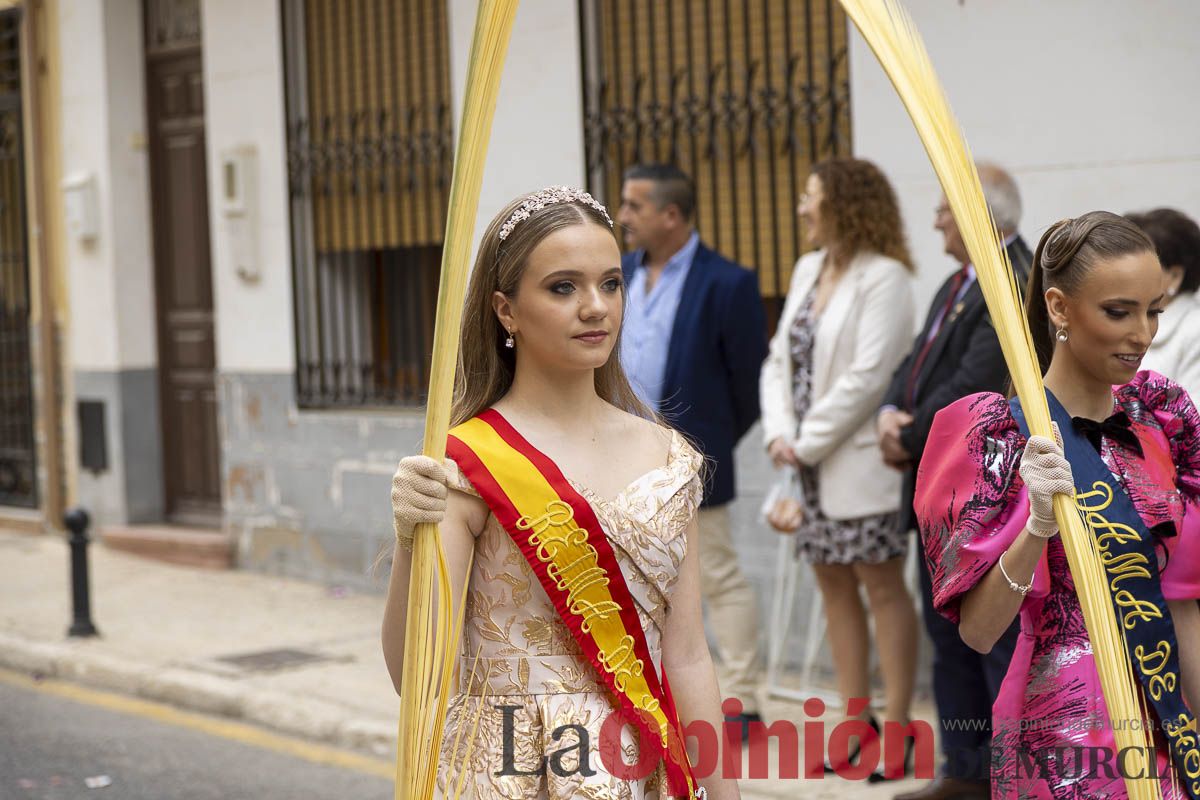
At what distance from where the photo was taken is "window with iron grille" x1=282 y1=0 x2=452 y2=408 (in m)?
9.11

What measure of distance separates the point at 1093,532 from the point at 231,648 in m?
5.97

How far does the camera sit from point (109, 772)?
6.15 m

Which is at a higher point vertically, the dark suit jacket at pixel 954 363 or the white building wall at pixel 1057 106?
the white building wall at pixel 1057 106

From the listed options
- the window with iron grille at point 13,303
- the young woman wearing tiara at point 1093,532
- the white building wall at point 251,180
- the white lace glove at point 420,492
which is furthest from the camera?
the window with iron grille at point 13,303

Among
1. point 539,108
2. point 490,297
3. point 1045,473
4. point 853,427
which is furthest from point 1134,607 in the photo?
point 539,108

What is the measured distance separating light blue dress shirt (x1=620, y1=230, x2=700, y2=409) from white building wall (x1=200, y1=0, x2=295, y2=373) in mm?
4318

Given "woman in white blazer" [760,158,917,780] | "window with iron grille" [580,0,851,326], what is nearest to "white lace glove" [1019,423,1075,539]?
"woman in white blazer" [760,158,917,780]

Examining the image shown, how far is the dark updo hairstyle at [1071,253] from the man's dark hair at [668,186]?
9.81ft

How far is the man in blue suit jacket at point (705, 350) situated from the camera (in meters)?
5.84

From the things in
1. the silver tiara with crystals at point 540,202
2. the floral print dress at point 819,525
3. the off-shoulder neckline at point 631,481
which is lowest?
the floral print dress at point 819,525

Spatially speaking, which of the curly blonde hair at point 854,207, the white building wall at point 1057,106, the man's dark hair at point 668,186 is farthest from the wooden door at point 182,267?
the curly blonde hair at point 854,207

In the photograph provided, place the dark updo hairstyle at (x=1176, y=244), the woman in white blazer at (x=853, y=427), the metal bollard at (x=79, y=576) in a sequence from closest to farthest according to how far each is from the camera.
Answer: the dark updo hairstyle at (x=1176, y=244) < the woman in white blazer at (x=853, y=427) < the metal bollard at (x=79, y=576)

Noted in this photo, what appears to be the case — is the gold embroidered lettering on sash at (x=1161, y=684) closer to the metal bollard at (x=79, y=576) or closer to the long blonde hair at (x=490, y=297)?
the long blonde hair at (x=490, y=297)

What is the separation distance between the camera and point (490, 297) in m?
2.90
